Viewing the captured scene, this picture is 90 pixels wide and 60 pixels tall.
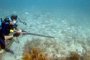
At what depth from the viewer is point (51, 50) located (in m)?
8.07

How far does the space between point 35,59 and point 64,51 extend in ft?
9.66

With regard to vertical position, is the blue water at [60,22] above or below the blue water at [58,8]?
below

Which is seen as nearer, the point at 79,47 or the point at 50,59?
the point at 50,59

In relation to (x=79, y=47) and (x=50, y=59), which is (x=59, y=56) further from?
(x=79, y=47)

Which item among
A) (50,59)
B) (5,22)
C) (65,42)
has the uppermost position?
(5,22)

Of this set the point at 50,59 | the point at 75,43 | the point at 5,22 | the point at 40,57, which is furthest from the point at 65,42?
the point at 5,22

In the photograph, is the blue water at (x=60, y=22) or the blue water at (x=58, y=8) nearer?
the blue water at (x=60, y=22)

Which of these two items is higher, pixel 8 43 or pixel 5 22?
pixel 5 22

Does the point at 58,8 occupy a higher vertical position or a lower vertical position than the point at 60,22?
higher

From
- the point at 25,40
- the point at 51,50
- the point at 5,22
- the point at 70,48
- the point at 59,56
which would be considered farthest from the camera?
the point at 25,40

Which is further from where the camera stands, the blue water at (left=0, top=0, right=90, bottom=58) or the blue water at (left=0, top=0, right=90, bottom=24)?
the blue water at (left=0, top=0, right=90, bottom=24)

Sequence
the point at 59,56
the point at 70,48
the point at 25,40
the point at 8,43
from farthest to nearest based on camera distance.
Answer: the point at 25,40
the point at 70,48
the point at 59,56
the point at 8,43

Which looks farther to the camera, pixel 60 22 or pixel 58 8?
pixel 58 8

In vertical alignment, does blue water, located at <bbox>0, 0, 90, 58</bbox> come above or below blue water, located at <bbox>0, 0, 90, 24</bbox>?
below
